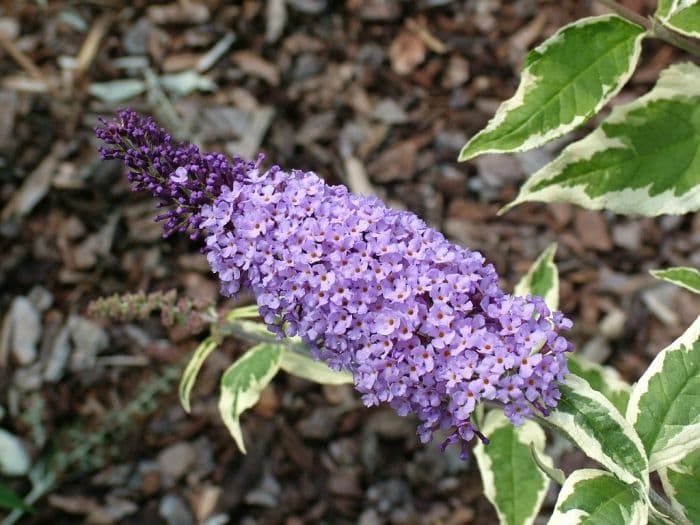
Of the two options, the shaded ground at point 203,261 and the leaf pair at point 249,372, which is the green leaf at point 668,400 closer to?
the leaf pair at point 249,372

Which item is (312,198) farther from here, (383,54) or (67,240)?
(383,54)

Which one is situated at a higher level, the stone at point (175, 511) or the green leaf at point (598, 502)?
the green leaf at point (598, 502)

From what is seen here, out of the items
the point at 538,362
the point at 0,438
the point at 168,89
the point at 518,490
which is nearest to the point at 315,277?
the point at 538,362

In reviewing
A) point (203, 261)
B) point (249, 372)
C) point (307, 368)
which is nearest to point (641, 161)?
point (307, 368)

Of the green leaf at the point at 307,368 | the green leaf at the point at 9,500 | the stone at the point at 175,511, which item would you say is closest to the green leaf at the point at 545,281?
the green leaf at the point at 307,368

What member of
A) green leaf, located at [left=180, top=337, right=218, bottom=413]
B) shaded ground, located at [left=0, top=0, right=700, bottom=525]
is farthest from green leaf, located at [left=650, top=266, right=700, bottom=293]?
shaded ground, located at [left=0, top=0, right=700, bottom=525]
